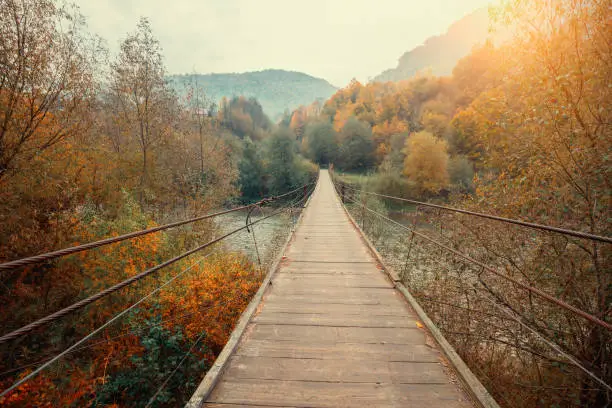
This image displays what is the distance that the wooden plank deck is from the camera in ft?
5.64

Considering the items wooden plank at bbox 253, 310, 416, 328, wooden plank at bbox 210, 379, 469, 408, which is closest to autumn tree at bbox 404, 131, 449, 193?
wooden plank at bbox 253, 310, 416, 328

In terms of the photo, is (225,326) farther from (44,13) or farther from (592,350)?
(44,13)

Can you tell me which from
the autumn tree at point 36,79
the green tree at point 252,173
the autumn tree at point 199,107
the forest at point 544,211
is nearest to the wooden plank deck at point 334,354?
the forest at point 544,211

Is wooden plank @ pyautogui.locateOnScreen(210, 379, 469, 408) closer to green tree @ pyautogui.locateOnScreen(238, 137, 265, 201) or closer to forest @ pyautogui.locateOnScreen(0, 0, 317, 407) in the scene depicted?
forest @ pyautogui.locateOnScreen(0, 0, 317, 407)

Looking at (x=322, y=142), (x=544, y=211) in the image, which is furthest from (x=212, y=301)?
(x=322, y=142)

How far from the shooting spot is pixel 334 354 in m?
2.08

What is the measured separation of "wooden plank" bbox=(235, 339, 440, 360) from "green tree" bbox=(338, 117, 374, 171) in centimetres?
4053

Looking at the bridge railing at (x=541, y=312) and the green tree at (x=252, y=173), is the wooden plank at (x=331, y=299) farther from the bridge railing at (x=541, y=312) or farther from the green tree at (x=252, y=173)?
the green tree at (x=252, y=173)

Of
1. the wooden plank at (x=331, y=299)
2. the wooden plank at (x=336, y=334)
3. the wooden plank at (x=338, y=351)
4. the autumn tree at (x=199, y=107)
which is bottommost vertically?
the wooden plank at (x=338, y=351)

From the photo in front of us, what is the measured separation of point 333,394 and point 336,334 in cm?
60

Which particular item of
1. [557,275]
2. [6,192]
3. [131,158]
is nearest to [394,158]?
[131,158]

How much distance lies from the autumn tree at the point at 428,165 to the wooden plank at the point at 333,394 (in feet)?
78.8

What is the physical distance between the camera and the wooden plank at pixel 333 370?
72.9 inches

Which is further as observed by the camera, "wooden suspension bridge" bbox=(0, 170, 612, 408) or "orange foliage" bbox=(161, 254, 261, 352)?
"orange foliage" bbox=(161, 254, 261, 352)
